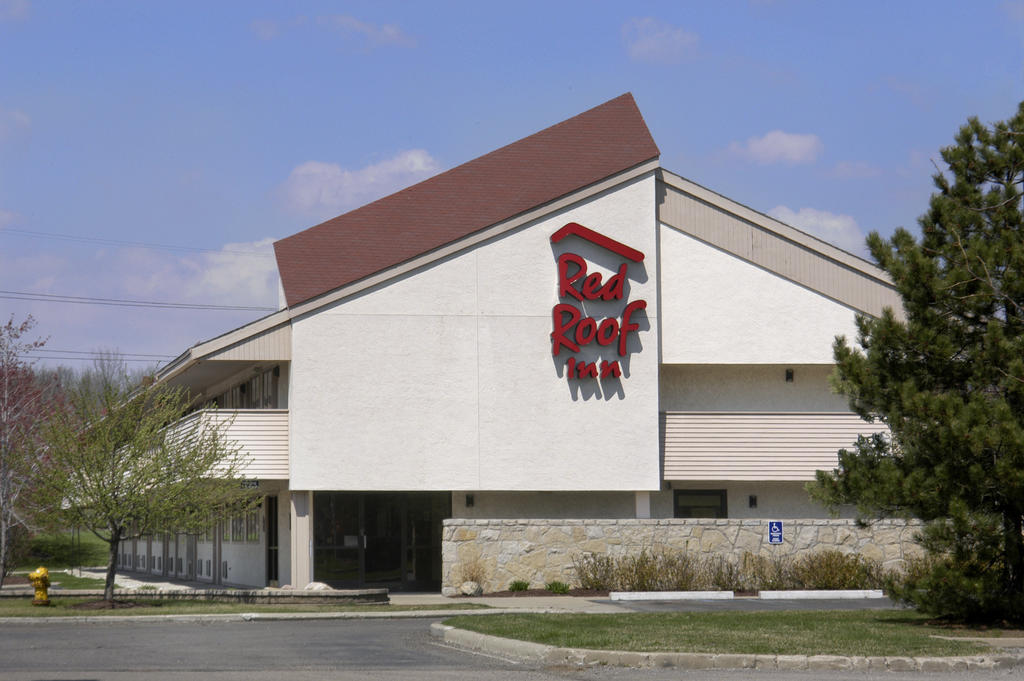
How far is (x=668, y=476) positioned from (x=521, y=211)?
7.25m

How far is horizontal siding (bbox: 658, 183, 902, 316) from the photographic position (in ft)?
105

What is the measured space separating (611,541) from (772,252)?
8.58m

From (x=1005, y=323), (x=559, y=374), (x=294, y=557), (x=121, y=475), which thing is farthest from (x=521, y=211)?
(x=1005, y=323)

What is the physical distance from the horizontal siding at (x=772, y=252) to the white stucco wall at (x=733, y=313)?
0.22 metres

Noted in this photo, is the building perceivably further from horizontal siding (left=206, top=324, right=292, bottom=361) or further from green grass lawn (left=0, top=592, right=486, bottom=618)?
green grass lawn (left=0, top=592, right=486, bottom=618)

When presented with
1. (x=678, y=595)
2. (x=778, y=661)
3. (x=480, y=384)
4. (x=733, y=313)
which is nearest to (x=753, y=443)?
(x=733, y=313)

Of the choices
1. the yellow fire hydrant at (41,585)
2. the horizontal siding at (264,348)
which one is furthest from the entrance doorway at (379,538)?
the yellow fire hydrant at (41,585)

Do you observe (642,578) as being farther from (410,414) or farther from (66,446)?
(66,446)

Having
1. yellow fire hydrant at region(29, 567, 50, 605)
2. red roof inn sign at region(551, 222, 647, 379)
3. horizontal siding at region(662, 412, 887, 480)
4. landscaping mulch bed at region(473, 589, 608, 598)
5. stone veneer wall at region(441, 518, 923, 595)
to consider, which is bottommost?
landscaping mulch bed at region(473, 589, 608, 598)

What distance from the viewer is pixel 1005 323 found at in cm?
1788

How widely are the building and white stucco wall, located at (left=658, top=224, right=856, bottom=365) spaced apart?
5cm

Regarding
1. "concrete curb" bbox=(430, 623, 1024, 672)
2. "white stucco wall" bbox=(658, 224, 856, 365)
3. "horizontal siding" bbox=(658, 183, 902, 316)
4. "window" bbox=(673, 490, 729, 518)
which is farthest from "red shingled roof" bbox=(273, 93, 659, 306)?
"concrete curb" bbox=(430, 623, 1024, 672)

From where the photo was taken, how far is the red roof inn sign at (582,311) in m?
30.8

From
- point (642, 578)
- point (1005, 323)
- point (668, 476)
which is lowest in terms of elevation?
point (642, 578)
